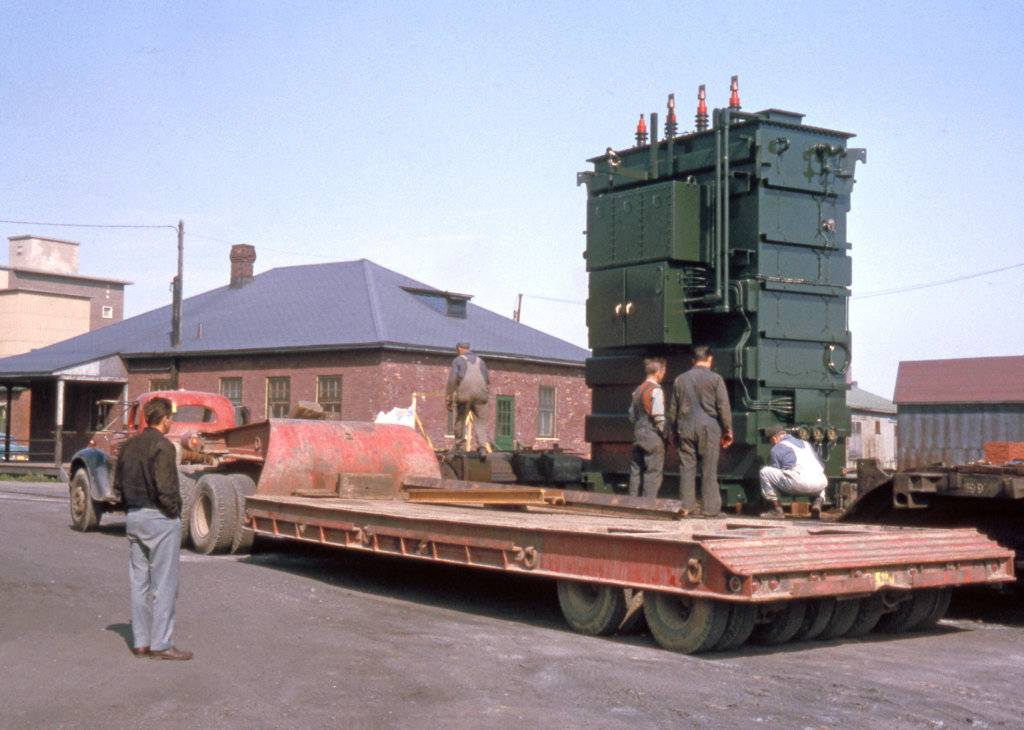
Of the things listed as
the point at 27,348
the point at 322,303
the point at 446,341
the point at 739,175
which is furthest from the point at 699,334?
the point at 27,348

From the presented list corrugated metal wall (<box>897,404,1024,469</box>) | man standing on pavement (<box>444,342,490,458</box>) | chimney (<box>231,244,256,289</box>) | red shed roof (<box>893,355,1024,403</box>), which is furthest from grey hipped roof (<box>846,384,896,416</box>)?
man standing on pavement (<box>444,342,490,458</box>)

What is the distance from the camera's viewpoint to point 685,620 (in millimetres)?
8086

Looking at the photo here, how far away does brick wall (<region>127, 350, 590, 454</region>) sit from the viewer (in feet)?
109

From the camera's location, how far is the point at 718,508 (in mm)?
11055

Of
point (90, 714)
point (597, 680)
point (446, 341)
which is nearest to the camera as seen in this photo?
point (90, 714)

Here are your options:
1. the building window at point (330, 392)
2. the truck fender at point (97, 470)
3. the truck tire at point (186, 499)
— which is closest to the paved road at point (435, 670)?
the truck tire at point (186, 499)

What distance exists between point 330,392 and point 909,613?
26338mm

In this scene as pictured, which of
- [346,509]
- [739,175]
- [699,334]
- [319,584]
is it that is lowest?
[319,584]

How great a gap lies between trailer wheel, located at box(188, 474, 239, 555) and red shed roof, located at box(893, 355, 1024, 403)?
3201 centimetres

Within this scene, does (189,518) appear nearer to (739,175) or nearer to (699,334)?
(699,334)

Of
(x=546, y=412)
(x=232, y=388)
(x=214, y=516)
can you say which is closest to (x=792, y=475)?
(x=214, y=516)

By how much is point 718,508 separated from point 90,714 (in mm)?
6370

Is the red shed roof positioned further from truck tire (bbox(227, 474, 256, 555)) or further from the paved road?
the paved road

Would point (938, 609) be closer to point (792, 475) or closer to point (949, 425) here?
point (792, 475)
